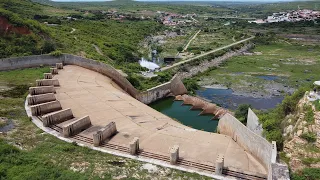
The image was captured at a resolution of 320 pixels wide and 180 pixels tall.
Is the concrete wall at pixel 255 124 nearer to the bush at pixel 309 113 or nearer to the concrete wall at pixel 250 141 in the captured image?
the concrete wall at pixel 250 141

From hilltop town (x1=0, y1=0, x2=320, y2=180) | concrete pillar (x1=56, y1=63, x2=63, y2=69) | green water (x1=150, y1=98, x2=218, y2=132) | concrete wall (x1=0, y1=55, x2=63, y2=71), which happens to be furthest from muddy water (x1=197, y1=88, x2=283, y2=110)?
concrete wall (x1=0, y1=55, x2=63, y2=71)

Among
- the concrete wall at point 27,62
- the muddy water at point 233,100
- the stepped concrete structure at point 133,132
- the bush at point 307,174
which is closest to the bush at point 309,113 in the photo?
the stepped concrete structure at point 133,132

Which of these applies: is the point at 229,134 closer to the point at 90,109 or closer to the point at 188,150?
the point at 188,150

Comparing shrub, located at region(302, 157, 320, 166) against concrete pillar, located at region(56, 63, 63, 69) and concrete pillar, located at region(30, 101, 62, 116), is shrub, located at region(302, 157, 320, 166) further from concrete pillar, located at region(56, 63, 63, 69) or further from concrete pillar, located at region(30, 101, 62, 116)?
concrete pillar, located at region(56, 63, 63, 69)

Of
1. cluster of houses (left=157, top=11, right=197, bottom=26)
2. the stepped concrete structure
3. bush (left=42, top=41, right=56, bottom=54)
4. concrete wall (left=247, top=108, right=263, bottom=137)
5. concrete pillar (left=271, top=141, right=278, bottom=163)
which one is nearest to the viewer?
concrete pillar (left=271, top=141, right=278, bottom=163)

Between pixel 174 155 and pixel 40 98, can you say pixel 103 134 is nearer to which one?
pixel 174 155

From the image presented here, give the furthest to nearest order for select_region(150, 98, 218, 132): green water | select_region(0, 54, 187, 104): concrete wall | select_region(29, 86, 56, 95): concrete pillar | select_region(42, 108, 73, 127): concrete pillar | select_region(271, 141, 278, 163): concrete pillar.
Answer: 1. select_region(0, 54, 187, 104): concrete wall
2. select_region(150, 98, 218, 132): green water
3. select_region(29, 86, 56, 95): concrete pillar
4. select_region(42, 108, 73, 127): concrete pillar
5. select_region(271, 141, 278, 163): concrete pillar

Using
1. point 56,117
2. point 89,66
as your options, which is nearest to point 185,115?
point 89,66

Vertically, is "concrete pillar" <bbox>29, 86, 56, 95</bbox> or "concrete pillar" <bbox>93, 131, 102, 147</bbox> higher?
"concrete pillar" <bbox>29, 86, 56, 95</bbox>
